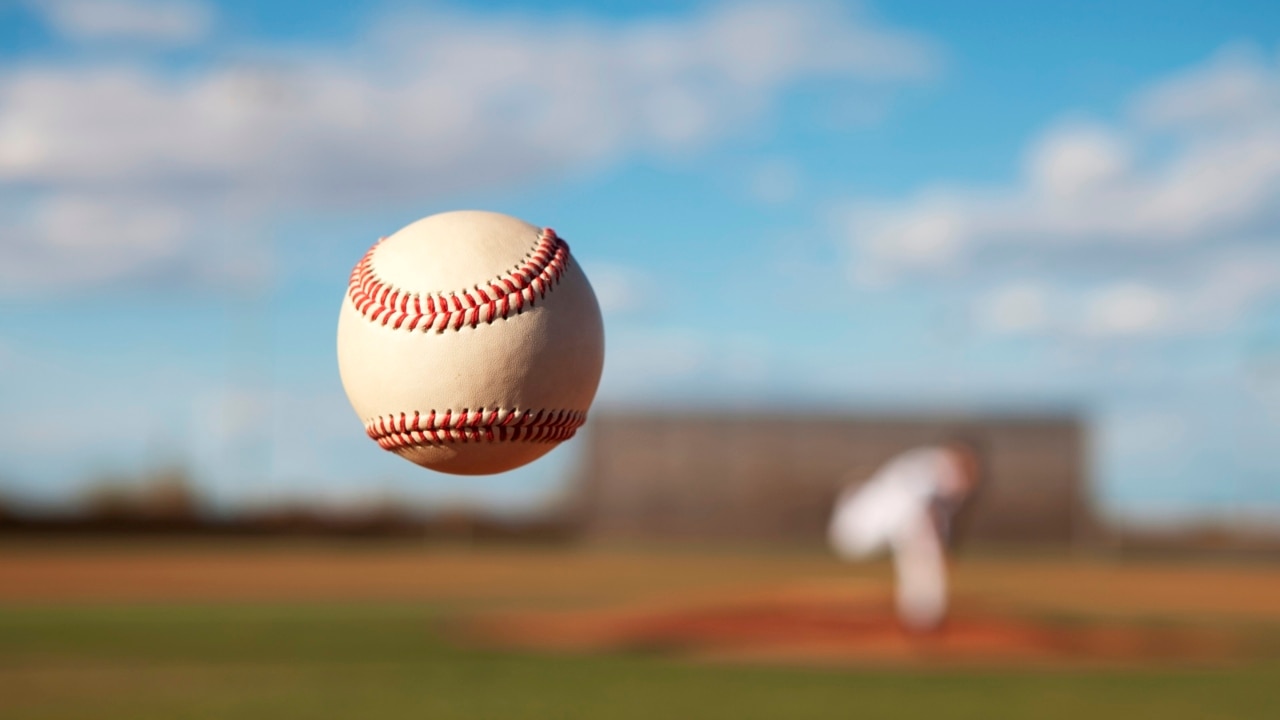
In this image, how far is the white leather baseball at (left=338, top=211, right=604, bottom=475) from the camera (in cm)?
281

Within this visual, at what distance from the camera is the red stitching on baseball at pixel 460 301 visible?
2.81m

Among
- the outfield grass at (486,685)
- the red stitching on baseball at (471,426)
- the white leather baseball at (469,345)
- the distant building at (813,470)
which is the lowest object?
the red stitching on baseball at (471,426)

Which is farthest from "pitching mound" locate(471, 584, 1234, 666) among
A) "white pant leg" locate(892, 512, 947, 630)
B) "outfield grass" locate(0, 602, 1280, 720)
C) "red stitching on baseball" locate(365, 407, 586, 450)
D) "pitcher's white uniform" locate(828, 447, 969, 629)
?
"red stitching on baseball" locate(365, 407, 586, 450)

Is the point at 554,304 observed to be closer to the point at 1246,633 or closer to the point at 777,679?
the point at 777,679

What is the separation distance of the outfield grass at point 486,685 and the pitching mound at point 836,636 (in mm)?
803

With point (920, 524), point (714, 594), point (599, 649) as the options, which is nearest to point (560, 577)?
point (714, 594)

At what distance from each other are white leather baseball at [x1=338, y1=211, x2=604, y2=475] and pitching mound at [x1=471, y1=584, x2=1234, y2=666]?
36.8 feet

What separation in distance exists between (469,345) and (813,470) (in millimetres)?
35979

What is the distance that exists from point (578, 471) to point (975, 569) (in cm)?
1289

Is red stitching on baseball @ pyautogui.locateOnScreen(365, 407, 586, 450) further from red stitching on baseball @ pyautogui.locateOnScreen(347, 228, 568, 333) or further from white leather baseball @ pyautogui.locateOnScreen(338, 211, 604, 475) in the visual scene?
red stitching on baseball @ pyautogui.locateOnScreen(347, 228, 568, 333)

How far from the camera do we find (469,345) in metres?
2.80

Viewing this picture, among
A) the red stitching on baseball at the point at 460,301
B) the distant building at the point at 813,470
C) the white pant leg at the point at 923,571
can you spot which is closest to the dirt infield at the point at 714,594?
the white pant leg at the point at 923,571

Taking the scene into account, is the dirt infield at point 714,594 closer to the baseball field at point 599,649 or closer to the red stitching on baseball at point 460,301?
the baseball field at point 599,649

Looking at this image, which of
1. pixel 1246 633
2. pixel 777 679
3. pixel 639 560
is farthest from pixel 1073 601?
pixel 639 560
